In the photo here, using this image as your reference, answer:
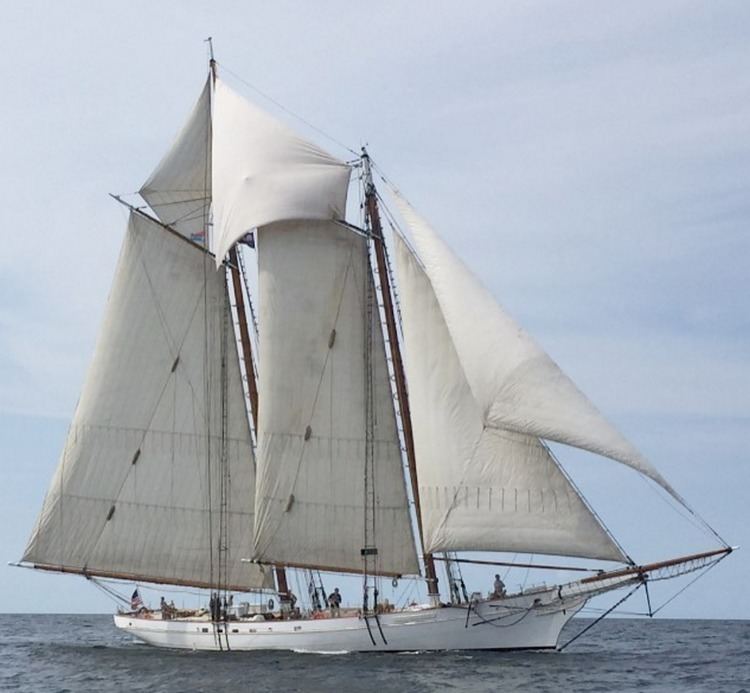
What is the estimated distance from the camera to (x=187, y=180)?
52250mm

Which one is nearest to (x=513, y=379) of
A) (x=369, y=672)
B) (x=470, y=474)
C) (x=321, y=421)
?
(x=470, y=474)

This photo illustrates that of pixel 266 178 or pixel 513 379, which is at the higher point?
pixel 266 178

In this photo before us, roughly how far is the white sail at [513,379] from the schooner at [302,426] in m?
0.06

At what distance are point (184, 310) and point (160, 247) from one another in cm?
253

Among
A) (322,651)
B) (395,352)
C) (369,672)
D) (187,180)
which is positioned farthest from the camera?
(187,180)

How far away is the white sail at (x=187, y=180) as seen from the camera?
5181 centimetres

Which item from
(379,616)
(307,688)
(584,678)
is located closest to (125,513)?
(379,616)

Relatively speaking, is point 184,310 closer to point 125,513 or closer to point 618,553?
point 125,513

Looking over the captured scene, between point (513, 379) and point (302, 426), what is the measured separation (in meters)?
8.74

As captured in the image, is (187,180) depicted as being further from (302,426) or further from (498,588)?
(498,588)

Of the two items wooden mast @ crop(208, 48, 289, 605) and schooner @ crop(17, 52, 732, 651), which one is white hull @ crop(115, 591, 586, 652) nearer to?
schooner @ crop(17, 52, 732, 651)

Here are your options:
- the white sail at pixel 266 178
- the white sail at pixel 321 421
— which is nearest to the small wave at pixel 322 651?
the white sail at pixel 321 421

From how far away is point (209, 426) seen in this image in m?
50.1

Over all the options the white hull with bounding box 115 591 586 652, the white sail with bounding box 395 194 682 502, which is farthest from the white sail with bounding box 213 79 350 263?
the white hull with bounding box 115 591 586 652
